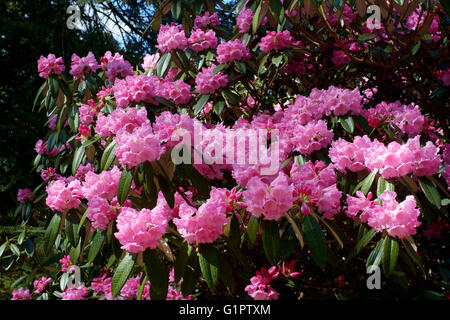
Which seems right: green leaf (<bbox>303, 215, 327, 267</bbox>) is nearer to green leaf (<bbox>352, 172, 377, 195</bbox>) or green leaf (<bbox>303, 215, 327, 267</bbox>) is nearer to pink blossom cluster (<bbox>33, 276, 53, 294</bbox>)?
green leaf (<bbox>352, 172, 377, 195</bbox>)

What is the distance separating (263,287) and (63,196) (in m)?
0.72

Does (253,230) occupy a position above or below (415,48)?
below

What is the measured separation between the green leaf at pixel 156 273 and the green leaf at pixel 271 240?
0.27 meters

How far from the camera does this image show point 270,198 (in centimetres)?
104

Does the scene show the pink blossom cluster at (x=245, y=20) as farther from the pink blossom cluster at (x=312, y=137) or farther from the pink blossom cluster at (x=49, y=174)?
the pink blossom cluster at (x=49, y=174)

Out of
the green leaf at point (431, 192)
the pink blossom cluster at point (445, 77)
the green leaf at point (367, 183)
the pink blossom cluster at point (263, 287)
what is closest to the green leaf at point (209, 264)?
the pink blossom cluster at point (263, 287)

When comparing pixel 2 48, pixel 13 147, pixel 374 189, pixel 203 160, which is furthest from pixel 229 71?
pixel 2 48

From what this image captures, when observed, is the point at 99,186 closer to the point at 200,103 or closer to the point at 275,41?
the point at 200,103

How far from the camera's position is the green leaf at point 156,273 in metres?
1.05

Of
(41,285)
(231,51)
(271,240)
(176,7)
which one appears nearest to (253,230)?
(271,240)

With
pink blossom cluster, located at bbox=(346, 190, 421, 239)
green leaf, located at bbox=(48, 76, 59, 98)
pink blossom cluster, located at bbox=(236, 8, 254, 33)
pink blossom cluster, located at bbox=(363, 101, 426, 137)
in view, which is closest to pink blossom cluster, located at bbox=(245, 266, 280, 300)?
pink blossom cluster, located at bbox=(346, 190, 421, 239)

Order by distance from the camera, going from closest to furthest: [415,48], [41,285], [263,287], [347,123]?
[263,287], [347,123], [415,48], [41,285]

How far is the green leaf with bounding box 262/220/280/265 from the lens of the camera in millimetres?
1038

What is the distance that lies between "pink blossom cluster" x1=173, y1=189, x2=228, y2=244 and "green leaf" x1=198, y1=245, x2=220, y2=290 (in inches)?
0.9
